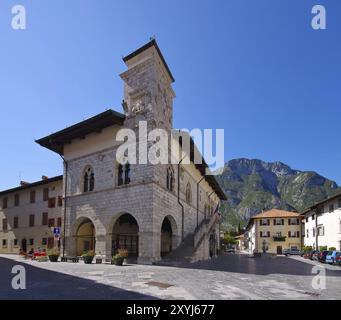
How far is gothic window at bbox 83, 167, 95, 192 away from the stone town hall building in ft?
0.26

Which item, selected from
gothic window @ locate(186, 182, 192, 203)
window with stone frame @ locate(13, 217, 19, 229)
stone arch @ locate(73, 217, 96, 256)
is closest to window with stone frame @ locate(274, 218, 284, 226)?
gothic window @ locate(186, 182, 192, 203)

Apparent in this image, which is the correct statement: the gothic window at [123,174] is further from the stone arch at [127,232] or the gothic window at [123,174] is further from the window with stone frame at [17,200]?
the window with stone frame at [17,200]

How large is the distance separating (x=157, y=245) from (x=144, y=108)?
9615 mm

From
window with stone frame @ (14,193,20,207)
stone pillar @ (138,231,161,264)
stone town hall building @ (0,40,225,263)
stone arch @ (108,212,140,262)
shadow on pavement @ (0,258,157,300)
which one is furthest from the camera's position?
window with stone frame @ (14,193,20,207)

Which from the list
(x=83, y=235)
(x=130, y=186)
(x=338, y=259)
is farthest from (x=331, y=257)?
(x=83, y=235)

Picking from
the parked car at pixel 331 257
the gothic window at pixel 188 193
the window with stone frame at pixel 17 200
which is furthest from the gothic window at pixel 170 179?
the window with stone frame at pixel 17 200

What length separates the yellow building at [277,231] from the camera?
6088cm

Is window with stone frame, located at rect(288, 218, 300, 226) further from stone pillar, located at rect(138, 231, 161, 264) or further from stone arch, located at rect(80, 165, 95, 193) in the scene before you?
stone arch, located at rect(80, 165, 95, 193)

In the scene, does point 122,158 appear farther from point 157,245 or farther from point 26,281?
point 26,281

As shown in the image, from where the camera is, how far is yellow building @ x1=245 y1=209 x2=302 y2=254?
Answer: 6088cm

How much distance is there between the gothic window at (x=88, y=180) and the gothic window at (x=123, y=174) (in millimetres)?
2984
